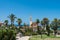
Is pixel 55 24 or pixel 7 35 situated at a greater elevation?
pixel 55 24

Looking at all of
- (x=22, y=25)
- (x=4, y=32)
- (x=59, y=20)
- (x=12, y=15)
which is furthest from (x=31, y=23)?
(x=4, y=32)

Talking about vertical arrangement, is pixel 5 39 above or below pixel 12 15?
below

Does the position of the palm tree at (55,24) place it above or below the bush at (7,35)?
above

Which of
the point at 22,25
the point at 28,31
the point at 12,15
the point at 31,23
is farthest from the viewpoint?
the point at 31,23

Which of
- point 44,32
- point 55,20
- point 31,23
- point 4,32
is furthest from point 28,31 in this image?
point 4,32

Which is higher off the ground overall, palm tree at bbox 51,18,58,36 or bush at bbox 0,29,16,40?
palm tree at bbox 51,18,58,36

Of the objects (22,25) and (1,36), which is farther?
(22,25)

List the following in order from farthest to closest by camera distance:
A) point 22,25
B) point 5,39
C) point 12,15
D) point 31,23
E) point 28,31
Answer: point 31,23, point 22,25, point 12,15, point 28,31, point 5,39

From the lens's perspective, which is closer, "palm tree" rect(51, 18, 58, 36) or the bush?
the bush

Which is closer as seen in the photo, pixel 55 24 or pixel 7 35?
pixel 7 35

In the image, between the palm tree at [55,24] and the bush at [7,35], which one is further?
the palm tree at [55,24]

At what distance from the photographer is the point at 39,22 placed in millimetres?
114750

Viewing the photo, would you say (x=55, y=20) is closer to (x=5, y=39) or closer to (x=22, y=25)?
(x=22, y=25)

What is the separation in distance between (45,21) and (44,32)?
11570mm
